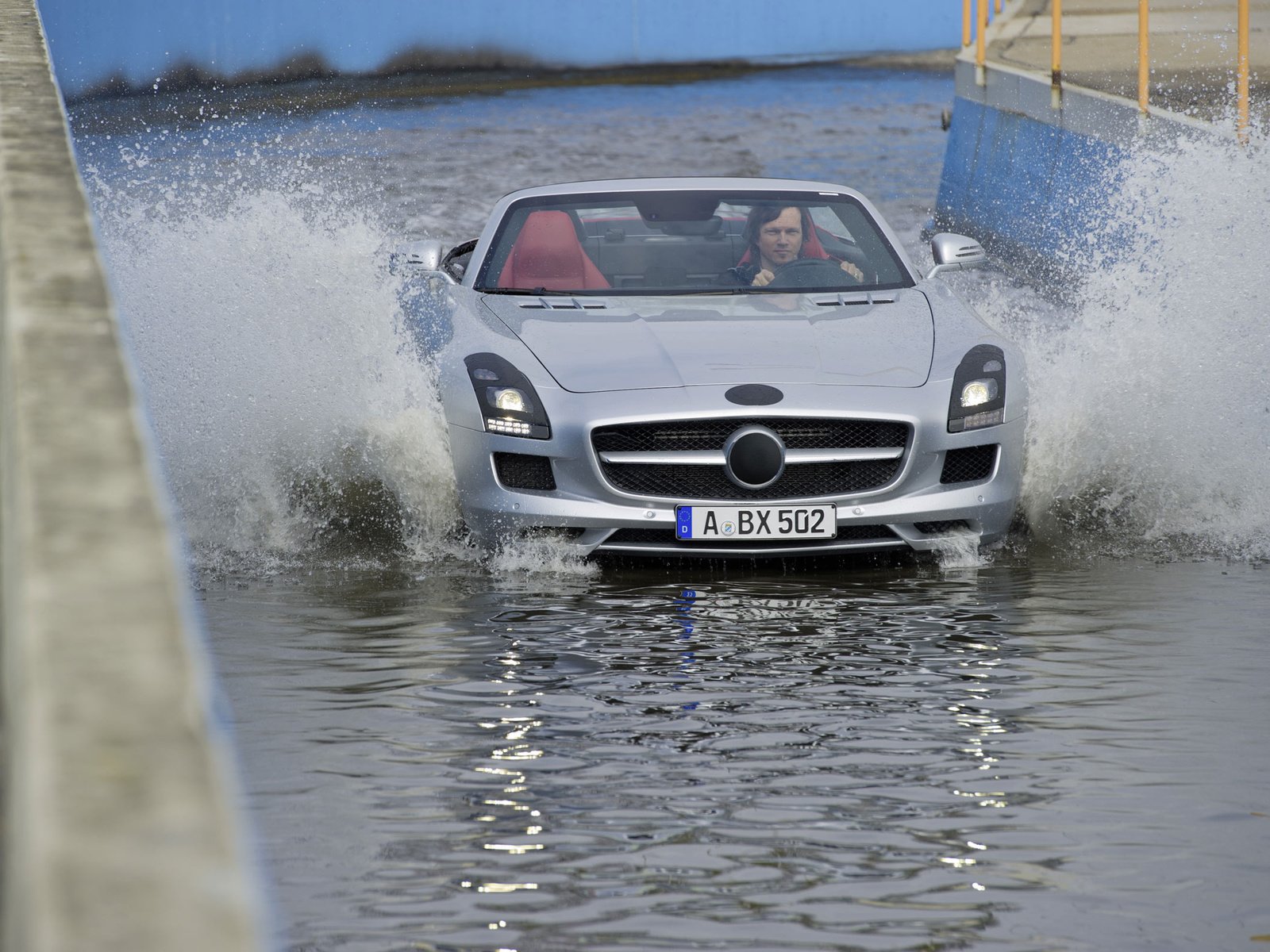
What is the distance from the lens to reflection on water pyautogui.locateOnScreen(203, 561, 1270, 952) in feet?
10.8

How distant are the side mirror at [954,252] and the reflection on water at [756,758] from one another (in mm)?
2133

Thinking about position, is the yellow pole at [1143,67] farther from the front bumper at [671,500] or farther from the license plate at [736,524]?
the license plate at [736,524]

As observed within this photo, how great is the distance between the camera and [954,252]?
833 cm

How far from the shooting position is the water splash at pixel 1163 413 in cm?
743

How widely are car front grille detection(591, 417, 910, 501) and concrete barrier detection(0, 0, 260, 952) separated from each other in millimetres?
4177

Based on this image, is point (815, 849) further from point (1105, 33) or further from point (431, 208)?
point (431, 208)

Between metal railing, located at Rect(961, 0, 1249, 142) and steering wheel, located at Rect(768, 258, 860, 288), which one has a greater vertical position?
metal railing, located at Rect(961, 0, 1249, 142)

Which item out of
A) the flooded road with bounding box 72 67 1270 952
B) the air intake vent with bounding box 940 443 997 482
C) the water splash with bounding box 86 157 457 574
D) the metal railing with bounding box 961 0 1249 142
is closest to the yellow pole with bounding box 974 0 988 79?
the metal railing with bounding box 961 0 1249 142

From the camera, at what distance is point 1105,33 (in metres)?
19.3

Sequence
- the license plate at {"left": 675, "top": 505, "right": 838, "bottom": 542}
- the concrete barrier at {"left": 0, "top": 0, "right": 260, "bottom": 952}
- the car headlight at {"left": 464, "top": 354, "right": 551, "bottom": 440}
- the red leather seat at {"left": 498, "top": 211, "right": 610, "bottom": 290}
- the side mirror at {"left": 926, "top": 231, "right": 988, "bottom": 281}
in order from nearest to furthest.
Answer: the concrete barrier at {"left": 0, "top": 0, "right": 260, "bottom": 952}
the license plate at {"left": 675, "top": 505, "right": 838, "bottom": 542}
the car headlight at {"left": 464, "top": 354, "right": 551, "bottom": 440}
the red leather seat at {"left": 498, "top": 211, "right": 610, "bottom": 290}
the side mirror at {"left": 926, "top": 231, "right": 988, "bottom": 281}

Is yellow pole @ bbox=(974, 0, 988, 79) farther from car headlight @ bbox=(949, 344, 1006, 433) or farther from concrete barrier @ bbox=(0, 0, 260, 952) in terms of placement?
concrete barrier @ bbox=(0, 0, 260, 952)

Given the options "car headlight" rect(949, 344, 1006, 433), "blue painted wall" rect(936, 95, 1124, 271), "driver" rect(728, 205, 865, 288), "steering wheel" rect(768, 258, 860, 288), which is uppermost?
"driver" rect(728, 205, 865, 288)

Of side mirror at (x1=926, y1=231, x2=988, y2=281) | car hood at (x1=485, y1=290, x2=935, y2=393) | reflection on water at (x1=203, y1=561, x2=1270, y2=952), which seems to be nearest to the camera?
reflection on water at (x1=203, y1=561, x2=1270, y2=952)

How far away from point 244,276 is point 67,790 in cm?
918
